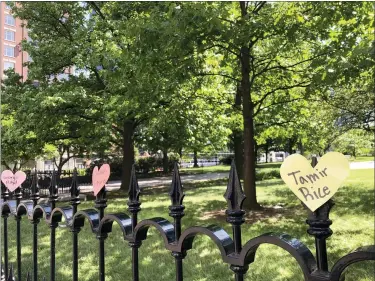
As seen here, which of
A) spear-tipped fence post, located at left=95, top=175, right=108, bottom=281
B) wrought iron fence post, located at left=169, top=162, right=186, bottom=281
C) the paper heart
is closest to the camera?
the paper heart

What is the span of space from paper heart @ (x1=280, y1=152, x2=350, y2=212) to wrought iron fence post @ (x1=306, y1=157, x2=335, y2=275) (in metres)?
0.02

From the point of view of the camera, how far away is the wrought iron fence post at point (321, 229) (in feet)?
3.39

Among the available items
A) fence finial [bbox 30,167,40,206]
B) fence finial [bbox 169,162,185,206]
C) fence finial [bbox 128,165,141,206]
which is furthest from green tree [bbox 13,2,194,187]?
fence finial [bbox 169,162,185,206]

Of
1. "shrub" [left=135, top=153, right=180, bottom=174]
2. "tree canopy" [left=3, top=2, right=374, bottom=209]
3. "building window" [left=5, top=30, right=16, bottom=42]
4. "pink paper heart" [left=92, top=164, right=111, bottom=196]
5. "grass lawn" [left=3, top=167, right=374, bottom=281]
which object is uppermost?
"building window" [left=5, top=30, right=16, bottom=42]

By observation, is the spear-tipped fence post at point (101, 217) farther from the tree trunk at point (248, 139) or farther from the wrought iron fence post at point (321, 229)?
the tree trunk at point (248, 139)

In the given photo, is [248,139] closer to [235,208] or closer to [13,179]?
[13,179]

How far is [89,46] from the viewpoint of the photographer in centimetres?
1179

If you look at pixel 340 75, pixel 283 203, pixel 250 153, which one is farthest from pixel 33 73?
pixel 340 75

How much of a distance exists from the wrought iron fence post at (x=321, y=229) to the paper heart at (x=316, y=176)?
23 mm

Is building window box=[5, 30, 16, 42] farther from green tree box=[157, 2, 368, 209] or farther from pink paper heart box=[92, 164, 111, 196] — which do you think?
pink paper heart box=[92, 164, 111, 196]

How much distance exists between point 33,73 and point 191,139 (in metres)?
6.54

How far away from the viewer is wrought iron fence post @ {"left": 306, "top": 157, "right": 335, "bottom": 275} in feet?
3.39

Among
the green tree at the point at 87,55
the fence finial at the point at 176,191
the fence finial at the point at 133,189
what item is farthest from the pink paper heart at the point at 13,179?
the green tree at the point at 87,55

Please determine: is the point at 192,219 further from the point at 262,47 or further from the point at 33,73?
the point at 33,73
